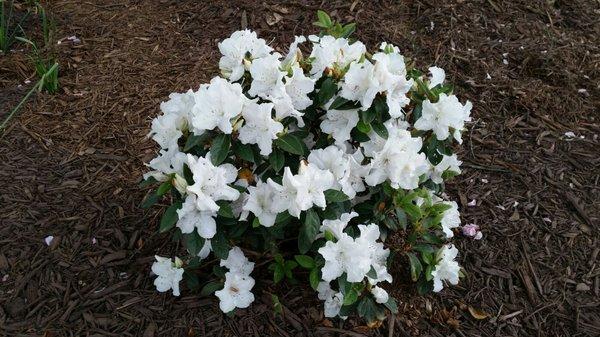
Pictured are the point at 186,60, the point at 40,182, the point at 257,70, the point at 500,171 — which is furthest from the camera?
the point at 186,60

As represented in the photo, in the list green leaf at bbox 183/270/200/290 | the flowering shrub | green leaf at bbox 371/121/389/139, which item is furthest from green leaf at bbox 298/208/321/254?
green leaf at bbox 183/270/200/290

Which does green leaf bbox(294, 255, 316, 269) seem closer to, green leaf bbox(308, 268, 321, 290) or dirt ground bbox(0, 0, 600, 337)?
green leaf bbox(308, 268, 321, 290)

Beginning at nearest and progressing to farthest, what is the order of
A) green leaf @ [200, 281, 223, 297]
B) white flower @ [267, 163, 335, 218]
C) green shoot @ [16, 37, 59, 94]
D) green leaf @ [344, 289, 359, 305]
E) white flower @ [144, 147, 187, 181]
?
white flower @ [267, 163, 335, 218] < white flower @ [144, 147, 187, 181] < green leaf @ [344, 289, 359, 305] < green leaf @ [200, 281, 223, 297] < green shoot @ [16, 37, 59, 94]

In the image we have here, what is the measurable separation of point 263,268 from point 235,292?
0.67ft

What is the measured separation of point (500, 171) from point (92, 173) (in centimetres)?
190

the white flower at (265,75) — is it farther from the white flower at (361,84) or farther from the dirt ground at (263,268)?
the dirt ground at (263,268)

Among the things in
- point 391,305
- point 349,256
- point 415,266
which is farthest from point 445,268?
point 349,256

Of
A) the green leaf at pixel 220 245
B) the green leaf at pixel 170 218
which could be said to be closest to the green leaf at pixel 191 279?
the green leaf at pixel 220 245

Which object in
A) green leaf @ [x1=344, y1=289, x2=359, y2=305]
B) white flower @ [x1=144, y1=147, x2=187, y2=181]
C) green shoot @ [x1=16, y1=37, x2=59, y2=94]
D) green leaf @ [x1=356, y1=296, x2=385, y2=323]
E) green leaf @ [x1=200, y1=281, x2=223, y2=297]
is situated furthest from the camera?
green shoot @ [x1=16, y1=37, x2=59, y2=94]

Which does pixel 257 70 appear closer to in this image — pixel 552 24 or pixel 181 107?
pixel 181 107

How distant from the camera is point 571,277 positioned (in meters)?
2.45

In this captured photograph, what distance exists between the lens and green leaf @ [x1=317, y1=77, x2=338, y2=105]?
72.1 inches

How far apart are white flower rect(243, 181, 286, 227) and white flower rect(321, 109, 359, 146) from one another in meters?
0.27

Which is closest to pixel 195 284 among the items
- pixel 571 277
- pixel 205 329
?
pixel 205 329
